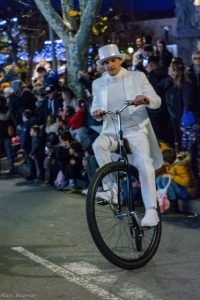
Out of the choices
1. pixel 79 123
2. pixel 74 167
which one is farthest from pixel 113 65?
pixel 79 123

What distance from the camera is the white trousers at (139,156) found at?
617cm

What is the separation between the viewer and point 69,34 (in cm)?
1329

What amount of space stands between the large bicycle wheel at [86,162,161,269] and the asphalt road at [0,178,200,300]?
0.47ft

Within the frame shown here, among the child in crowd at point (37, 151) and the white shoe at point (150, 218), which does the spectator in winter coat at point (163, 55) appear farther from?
the white shoe at point (150, 218)

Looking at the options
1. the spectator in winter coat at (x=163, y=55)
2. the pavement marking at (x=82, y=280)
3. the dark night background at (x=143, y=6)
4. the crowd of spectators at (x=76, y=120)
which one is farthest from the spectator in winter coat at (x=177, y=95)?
the dark night background at (x=143, y=6)

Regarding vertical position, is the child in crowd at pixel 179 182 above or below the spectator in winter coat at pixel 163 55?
below

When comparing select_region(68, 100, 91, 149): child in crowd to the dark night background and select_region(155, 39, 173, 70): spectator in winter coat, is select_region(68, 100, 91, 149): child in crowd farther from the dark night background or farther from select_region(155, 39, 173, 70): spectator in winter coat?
the dark night background

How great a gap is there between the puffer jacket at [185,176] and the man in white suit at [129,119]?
2.48m

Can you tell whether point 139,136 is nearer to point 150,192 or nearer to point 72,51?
point 150,192

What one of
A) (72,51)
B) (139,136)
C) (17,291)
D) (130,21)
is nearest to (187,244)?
(139,136)

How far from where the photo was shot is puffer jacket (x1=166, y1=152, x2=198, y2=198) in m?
8.95

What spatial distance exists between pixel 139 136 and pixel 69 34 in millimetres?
7397

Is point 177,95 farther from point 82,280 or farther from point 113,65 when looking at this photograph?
point 82,280

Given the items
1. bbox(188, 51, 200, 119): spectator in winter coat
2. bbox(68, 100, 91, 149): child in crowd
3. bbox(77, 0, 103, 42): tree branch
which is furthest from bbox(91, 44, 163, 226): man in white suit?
bbox(77, 0, 103, 42): tree branch
